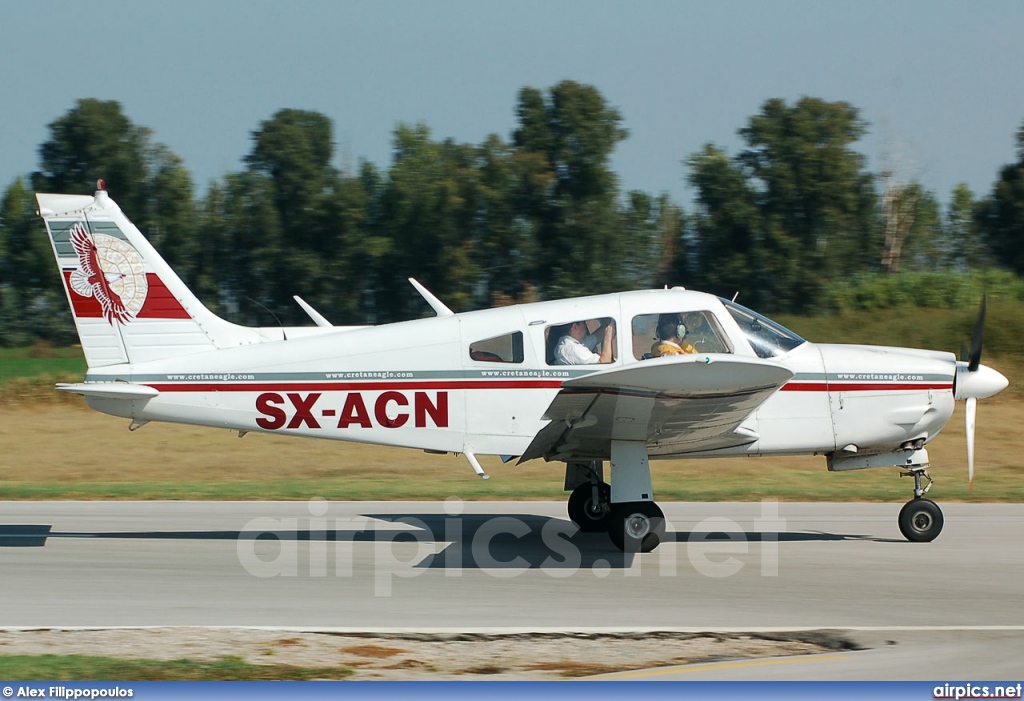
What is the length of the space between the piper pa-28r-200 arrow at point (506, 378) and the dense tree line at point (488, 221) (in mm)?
23874

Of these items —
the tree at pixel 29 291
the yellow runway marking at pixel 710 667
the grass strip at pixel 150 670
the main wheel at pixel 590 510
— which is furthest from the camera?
the tree at pixel 29 291

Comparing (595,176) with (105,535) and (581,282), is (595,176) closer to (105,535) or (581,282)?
(581,282)

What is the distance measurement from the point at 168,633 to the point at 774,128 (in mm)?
37050

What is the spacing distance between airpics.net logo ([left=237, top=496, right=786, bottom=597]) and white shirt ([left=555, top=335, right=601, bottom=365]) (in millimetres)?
1713

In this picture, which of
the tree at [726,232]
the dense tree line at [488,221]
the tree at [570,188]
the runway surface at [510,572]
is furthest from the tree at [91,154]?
the runway surface at [510,572]

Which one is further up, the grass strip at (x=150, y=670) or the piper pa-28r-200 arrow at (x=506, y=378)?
the piper pa-28r-200 arrow at (x=506, y=378)

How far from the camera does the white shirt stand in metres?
10.0

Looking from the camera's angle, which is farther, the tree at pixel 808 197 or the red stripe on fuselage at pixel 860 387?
the tree at pixel 808 197

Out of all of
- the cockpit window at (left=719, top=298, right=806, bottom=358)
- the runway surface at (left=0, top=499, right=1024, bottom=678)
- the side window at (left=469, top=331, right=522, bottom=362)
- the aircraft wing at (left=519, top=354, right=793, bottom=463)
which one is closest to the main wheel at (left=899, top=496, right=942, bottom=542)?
the runway surface at (left=0, top=499, right=1024, bottom=678)

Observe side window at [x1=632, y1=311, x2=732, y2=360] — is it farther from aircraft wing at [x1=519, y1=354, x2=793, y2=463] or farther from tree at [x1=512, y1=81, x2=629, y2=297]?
tree at [x1=512, y1=81, x2=629, y2=297]

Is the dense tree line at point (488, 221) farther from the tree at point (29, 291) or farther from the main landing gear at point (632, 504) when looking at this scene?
the main landing gear at point (632, 504)

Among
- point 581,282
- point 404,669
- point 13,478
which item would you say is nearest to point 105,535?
point 404,669

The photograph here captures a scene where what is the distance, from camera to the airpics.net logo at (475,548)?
367 inches

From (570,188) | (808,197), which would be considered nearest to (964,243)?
(808,197)
